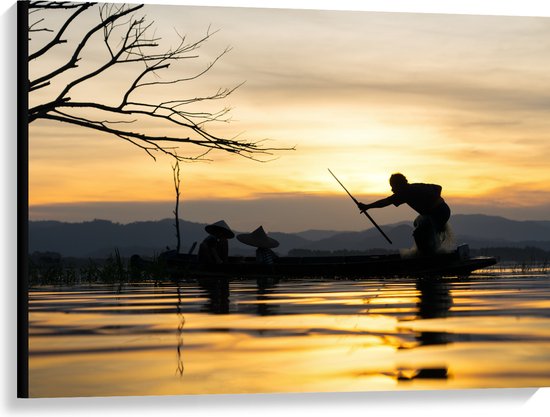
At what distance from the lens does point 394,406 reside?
17.6ft

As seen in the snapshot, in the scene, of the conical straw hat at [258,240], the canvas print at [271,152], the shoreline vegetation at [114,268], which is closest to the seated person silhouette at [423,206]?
the canvas print at [271,152]

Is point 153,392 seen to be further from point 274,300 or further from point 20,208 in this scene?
point 274,300

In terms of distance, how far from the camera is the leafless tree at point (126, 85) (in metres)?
6.21

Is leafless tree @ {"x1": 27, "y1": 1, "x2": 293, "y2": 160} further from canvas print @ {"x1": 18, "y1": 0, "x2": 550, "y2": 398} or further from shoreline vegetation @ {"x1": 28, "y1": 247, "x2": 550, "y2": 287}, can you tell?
shoreline vegetation @ {"x1": 28, "y1": 247, "x2": 550, "y2": 287}

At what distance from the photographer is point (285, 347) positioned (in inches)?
211

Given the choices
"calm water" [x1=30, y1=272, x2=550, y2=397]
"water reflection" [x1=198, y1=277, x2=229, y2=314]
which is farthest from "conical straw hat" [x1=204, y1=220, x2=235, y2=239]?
"calm water" [x1=30, y1=272, x2=550, y2=397]

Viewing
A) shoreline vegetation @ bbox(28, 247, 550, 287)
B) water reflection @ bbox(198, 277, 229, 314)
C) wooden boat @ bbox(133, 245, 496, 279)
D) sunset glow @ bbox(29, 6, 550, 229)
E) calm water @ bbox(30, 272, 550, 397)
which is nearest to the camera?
calm water @ bbox(30, 272, 550, 397)

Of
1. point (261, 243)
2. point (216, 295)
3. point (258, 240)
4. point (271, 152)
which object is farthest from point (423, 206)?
point (271, 152)

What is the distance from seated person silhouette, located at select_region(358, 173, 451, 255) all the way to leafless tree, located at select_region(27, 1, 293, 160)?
1580mm

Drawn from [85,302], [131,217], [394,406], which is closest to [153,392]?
[394,406]

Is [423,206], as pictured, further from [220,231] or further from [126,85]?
[126,85]

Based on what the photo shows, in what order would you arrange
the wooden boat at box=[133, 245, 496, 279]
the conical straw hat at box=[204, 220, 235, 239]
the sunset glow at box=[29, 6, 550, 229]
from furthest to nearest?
the wooden boat at box=[133, 245, 496, 279] → the conical straw hat at box=[204, 220, 235, 239] → the sunset glow at box=[29, 6, 550, 229]

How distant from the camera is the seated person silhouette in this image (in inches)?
320

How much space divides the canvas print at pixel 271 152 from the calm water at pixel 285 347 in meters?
0.03
